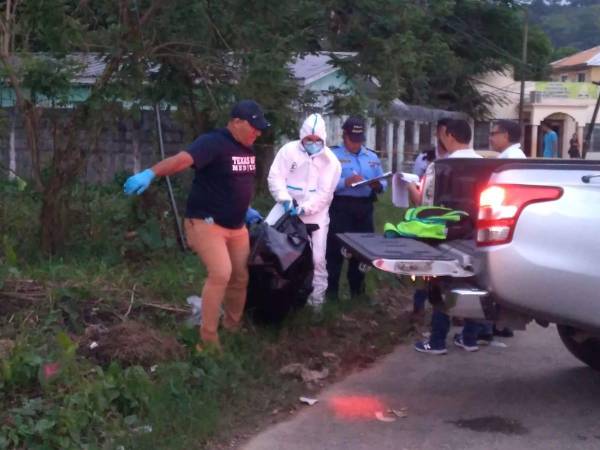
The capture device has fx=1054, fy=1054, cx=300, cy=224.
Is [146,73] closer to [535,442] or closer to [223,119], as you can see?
[223,119]

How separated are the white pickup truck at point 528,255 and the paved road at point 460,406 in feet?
2.22

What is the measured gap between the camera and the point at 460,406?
674 centimetres

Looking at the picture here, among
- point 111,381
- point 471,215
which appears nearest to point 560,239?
point 471,215

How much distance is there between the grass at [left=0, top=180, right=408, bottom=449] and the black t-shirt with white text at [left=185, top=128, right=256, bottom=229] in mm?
830

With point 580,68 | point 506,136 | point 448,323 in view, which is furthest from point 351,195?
point 580,68

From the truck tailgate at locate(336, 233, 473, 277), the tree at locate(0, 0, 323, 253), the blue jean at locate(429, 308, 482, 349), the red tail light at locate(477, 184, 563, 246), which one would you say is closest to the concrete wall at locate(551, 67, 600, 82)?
the tree at locate(0, 0, 323, 253)

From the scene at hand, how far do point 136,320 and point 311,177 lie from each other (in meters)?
1.95

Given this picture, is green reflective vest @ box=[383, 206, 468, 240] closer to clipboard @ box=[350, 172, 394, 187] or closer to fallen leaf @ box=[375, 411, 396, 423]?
fallen leaf @ box=[375, 411, 396, 423]

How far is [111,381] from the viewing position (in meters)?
5.94

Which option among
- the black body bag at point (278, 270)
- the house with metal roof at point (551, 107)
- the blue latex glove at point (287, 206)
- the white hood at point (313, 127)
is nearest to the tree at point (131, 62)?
the white hood at point (313, 127)

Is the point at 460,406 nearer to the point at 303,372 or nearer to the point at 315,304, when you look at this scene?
the point at 303,372

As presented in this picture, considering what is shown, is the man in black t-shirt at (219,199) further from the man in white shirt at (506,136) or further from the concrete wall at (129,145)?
the concrete wall at (129,145)

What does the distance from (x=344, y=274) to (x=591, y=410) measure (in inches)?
158

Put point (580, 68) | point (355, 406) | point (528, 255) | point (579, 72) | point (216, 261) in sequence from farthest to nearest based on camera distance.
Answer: point (579, 72) < point (580, 68) < point (216, 261) < point (355, 406) < point (528, 255)
